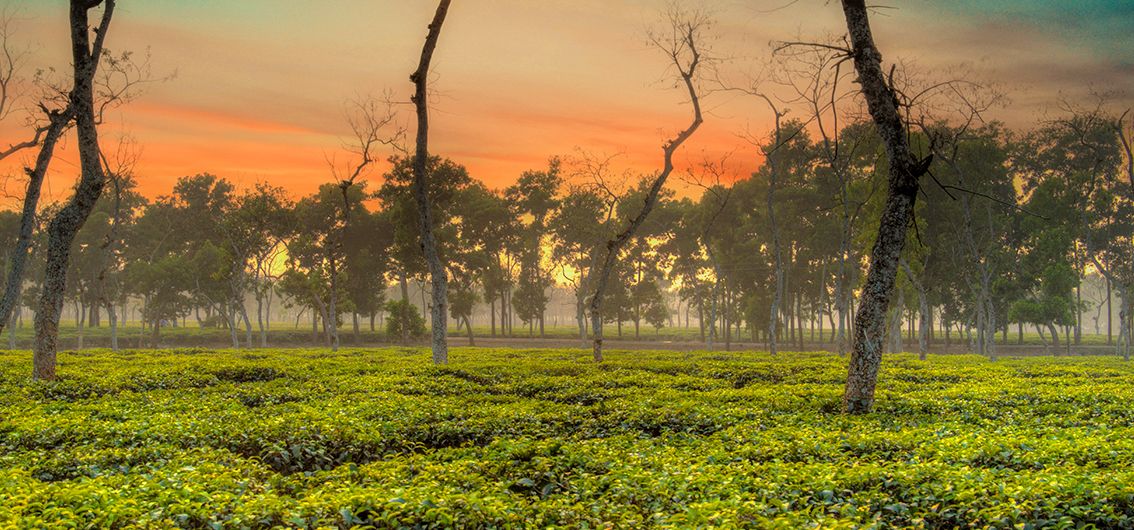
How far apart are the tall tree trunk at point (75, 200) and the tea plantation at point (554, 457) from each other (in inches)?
52.6

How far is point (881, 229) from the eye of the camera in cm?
1512

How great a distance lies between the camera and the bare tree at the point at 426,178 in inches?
1029

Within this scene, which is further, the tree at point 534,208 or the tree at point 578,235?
the tree at point 534,208

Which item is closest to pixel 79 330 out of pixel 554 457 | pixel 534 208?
pixel 534 208

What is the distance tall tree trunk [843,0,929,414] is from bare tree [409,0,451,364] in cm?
1584

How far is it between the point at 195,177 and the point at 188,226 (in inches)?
202

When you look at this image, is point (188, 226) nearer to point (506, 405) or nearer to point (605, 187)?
point (605, 187)

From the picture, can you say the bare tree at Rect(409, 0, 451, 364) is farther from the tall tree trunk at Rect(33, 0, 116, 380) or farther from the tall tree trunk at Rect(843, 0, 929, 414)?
the tall tree trunk at Rect(843, 0, 929, 414)

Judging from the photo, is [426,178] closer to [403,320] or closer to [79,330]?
[403,320]

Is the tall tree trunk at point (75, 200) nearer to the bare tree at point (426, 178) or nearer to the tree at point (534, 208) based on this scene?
the bare tree at point (426, 178)

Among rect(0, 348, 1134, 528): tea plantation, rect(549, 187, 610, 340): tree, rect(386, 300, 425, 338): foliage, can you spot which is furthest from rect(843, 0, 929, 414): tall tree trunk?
rect(386, 300, 425, 338): foliage

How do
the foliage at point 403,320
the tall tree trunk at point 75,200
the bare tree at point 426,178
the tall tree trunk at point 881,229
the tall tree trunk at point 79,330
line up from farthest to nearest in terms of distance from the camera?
the foliage at point 403,320 → the tall tree trunk at point 79,330 → the bare tree at point 426,178 → the tall tree trunk at point 75,200 → the tall tree trunk at point 881,229

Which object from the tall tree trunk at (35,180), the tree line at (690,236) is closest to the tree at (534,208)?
the tree line at (690,236)

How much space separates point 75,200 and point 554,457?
58.4 ft
